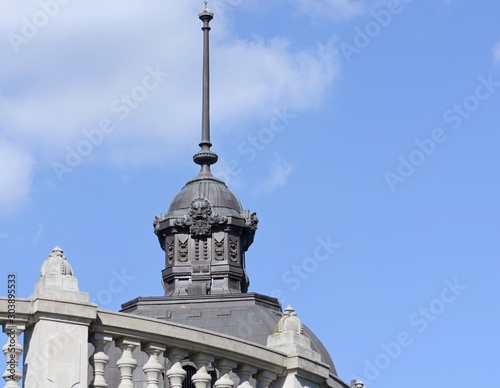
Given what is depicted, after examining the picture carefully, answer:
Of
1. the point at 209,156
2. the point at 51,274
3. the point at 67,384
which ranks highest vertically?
the point at 209,156

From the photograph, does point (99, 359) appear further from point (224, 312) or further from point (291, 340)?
point (224, 312)

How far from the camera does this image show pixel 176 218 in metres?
66.3

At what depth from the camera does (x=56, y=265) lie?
22.3 metres

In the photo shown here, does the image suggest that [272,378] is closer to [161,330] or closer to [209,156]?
[161,330]

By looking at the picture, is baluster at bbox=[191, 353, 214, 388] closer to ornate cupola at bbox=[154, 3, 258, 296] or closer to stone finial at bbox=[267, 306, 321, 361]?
stone finial at bbox=[267, 306, 321, 361]

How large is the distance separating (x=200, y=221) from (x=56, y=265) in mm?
43474

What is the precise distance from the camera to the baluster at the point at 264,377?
79.6 ft

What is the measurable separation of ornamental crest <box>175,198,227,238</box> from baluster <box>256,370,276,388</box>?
41.3 meters

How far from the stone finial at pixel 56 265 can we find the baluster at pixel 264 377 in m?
3.59

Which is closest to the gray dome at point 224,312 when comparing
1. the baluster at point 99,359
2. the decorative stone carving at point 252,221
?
the decorative stone carving at point 252,221

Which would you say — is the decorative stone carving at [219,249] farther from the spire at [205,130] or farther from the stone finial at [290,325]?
the stone finial at [290,325]

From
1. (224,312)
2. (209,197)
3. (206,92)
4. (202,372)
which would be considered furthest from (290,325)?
(206,92)

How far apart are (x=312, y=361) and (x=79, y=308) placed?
13.8 ft

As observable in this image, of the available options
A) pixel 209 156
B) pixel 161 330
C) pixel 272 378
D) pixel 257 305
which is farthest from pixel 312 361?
pixel 209 156
